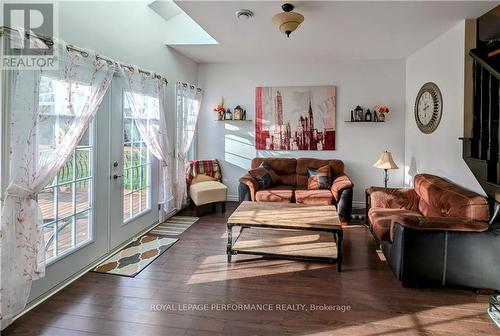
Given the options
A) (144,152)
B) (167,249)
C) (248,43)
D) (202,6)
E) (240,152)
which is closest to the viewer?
(202,6)

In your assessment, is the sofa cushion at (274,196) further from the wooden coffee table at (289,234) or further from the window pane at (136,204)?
the window pane at (136,204)

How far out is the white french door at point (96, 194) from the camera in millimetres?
2782

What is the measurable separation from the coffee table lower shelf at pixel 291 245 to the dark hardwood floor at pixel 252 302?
4.7 inches

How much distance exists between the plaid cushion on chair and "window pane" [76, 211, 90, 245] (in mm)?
2372

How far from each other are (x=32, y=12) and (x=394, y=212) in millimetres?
3911

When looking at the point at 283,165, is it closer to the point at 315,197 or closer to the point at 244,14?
the point at 315,197

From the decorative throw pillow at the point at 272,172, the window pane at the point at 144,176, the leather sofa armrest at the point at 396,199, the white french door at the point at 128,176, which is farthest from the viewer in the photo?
the decorative throw pillow at the point at 272,172

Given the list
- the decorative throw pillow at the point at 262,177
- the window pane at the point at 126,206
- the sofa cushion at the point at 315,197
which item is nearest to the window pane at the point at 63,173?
the window pane at the point at 126,206

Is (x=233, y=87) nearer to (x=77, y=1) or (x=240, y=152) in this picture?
(x=240, y=152)

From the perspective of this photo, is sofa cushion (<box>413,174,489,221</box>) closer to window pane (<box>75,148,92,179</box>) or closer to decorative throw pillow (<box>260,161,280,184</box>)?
decorative throw pillow (<box>260,161,280,184</box>)

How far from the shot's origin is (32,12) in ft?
8.16

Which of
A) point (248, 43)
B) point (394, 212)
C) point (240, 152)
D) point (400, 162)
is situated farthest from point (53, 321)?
point (400, 162)

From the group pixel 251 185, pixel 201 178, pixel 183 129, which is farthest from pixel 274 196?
pixel 183 129

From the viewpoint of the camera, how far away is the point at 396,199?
4203 millimetres
